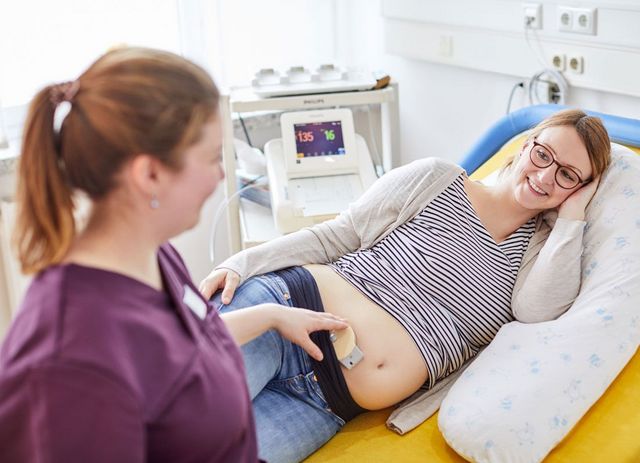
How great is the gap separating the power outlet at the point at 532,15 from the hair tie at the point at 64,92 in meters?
1.85

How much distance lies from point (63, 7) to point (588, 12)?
1.66m

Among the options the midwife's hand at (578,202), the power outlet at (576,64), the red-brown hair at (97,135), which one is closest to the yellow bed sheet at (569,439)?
the midwife's hand at (578,202)

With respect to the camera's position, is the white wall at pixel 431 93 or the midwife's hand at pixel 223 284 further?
the white wall at pixel 431 93

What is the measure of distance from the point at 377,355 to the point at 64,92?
3.17ft

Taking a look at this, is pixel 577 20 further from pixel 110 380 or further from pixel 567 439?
pixel 110 380

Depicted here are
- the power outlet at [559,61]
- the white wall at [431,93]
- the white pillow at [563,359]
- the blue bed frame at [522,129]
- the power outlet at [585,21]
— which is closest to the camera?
the white pillow at [563,359]

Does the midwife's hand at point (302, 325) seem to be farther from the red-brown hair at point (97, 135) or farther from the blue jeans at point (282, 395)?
the red-brown hair at point (97, 135)

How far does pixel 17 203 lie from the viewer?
104cm

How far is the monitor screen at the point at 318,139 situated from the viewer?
268cm

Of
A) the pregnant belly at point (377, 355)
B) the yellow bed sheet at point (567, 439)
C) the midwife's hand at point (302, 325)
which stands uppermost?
the midwife's hand at point (302, 325)

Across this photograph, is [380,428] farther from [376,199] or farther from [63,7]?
[63,7]

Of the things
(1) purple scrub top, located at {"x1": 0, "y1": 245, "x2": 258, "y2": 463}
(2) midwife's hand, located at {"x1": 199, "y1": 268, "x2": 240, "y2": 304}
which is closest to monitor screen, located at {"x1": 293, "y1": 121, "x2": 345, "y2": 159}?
(2) midwife's hand, located at {"x1": 199, "y1": 268, "x2": 240, "y2": 304}

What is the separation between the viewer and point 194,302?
1.20m

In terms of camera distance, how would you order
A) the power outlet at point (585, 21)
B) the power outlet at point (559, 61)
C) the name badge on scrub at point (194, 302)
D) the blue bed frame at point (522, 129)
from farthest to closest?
the power outlet at point (559, 61), the power outlet at point (585, 21), the blue bed frame at point (522, 129), the name badge on scrub at point (194, 302)
